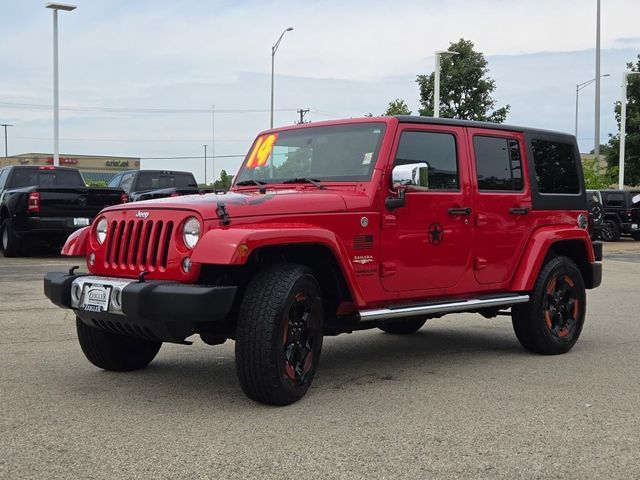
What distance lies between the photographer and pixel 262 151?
647 centimetres

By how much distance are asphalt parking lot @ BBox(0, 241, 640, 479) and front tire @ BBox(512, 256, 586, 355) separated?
0.18m

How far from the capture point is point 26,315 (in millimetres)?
8539

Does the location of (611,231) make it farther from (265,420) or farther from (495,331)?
(265,420)

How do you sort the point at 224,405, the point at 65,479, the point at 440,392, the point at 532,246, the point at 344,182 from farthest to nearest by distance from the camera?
1. the point at 532,246
2. the point at 344,182
3. the point at 440,392
4. the point at 224,405
5. the point at 65,479

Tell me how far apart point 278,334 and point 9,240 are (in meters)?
11.4

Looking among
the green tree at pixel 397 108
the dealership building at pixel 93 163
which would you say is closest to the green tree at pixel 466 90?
the green tree at pixel 397 108

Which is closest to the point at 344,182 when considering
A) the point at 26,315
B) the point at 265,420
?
the point at 265,420

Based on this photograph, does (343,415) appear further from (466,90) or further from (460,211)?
(466,90)

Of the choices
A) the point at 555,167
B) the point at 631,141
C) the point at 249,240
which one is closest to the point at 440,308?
the point at 249,240

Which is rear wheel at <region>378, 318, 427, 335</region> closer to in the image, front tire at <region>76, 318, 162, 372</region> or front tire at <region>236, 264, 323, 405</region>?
front tire at <region>76, 318, 162, 372</region>

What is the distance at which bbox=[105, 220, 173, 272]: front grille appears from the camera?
188 inches

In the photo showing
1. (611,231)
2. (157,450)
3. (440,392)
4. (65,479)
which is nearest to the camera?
(65,479)

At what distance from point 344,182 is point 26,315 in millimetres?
4563

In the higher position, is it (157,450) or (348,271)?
(348,271)
